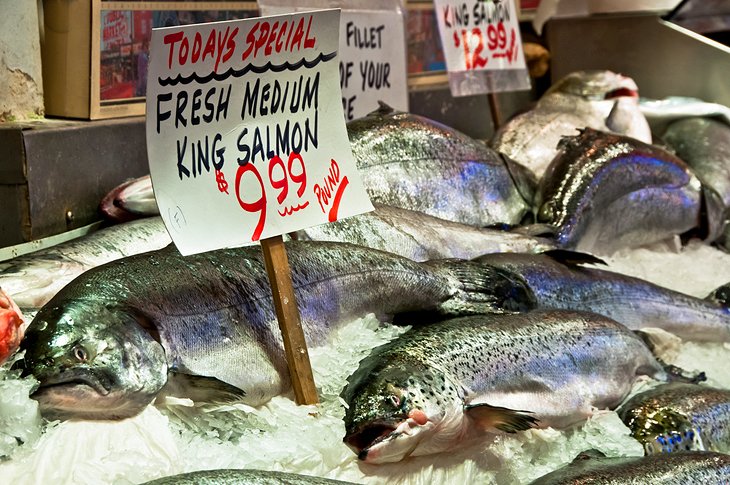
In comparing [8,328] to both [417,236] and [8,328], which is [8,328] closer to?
[8,328]

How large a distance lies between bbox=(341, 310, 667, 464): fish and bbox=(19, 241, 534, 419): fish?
0.13 meters

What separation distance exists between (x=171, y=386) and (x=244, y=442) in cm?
19

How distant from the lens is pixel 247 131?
6.52 feet

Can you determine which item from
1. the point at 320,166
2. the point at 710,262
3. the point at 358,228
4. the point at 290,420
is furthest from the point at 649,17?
the point at 290,420

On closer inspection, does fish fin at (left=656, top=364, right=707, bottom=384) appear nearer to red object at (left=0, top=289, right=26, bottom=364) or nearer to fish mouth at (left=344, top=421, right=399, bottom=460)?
fish mouth at (left=344, top=421, right=399, bottom=460)

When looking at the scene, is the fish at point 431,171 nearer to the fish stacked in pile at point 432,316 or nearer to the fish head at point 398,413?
the fish stacked in pile at point 432,316

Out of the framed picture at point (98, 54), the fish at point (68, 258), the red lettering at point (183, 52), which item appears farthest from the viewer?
the framed picture at point (98, 54)

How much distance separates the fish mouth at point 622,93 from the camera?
4.41 meters

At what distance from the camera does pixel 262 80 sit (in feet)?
6.53

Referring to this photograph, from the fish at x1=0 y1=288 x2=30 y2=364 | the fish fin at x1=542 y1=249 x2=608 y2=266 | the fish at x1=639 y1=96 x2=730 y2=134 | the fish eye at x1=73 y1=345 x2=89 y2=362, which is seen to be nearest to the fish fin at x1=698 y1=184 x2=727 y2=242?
the fish at x1=639 y1=96 x2=730 y2=134

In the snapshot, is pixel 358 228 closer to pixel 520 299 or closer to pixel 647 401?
pixel 520 299

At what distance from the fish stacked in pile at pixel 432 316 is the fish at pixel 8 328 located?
3.4 inches

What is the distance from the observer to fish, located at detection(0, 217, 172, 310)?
227 centimetres

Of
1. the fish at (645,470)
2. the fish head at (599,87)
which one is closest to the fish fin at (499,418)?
the fish at (645,470)
